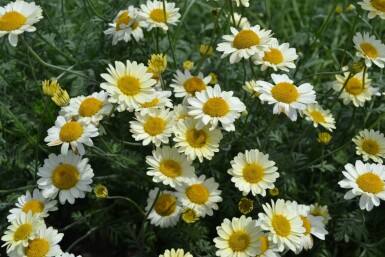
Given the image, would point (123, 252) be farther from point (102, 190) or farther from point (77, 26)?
point (77, 26)

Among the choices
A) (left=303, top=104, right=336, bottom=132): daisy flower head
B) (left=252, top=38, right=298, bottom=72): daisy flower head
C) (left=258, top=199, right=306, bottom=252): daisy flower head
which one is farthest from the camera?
(left=303, top=104, right=336, bottom=132): daisy flower head

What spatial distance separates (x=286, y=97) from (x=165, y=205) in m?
0.75

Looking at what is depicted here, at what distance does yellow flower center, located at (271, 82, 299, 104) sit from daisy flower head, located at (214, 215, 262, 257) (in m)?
0.55

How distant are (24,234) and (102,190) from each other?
0.39 metres

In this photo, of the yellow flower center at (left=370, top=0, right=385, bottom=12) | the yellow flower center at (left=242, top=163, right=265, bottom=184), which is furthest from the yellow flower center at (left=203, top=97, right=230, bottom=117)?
the yellow flower center at (left=370, top=0, right=385, bottom=12)

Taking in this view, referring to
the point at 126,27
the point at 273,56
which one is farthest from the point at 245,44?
the point at 126,27

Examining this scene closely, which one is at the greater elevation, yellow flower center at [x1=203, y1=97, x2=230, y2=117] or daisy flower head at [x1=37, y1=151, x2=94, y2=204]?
yellow flower center at [x1=203, y1=97, x2=230, y2=117]

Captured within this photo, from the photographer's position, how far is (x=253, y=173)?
8.33ft

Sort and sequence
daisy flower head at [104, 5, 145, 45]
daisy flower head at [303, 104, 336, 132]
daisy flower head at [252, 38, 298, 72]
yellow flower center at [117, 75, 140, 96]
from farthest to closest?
daisy flower head at [104, 5, 145, 45] < daisy flower head at [303, 104, 336, 132] < daisy flower head at [252, 38, 298, 72] < yellow flower center at [117, 75, 140, 96]

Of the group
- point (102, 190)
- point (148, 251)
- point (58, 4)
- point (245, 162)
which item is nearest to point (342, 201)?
point (245, 162)

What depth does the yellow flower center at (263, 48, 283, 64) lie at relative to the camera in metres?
2.75

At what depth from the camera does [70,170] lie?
2533 millimetres

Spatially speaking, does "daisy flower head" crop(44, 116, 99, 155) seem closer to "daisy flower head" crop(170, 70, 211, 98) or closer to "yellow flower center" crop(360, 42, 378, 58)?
"daisy flower head" crop(170, 70, 211, 98)

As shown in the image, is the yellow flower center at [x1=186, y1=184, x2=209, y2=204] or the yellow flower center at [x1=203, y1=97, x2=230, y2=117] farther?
the yellow flower center at [x1=186, y1=184, x2=209, y2=204]
